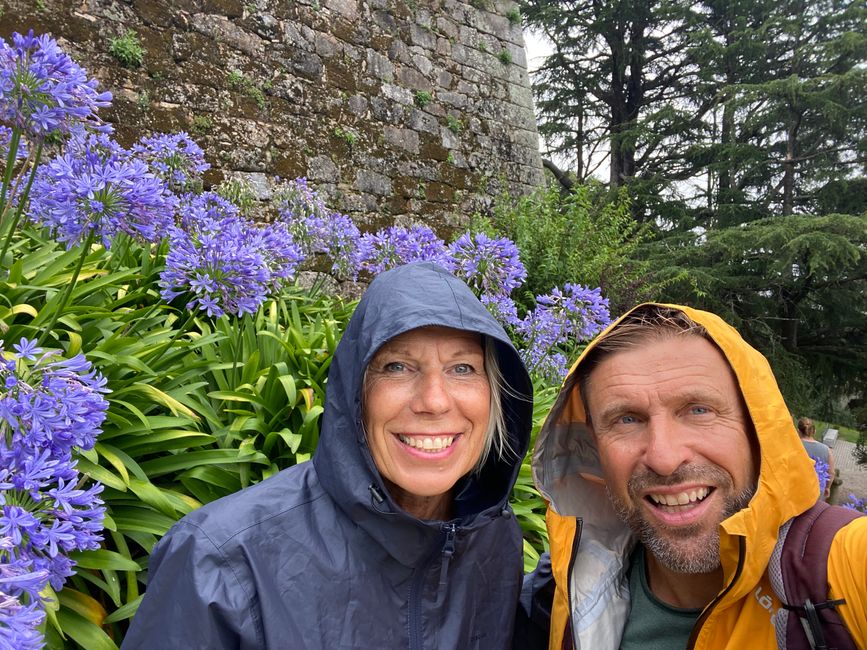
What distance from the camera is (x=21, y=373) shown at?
1.22 metres

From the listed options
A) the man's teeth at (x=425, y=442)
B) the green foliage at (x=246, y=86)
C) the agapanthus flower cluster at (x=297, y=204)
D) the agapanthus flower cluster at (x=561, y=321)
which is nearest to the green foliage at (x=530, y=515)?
the agapanthus flower cluster at (x=561, y=321)

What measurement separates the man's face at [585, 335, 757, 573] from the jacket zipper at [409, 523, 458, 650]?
0.51 meters

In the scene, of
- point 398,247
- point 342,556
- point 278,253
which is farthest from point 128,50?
point 342,556

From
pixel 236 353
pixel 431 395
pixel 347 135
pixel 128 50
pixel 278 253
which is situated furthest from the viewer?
pixel 347 135

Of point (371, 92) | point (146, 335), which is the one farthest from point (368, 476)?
point (371, 92)

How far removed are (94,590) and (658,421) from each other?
65.5 inches

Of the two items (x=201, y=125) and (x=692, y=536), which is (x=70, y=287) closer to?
(x=692, y=536)

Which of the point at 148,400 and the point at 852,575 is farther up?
the point at 148,400

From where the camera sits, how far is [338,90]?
6.51 m

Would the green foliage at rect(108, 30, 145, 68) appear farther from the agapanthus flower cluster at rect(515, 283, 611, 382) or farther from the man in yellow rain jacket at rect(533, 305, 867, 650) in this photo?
the man in yellow rain jacket at rect(533, 305, 867, 650)

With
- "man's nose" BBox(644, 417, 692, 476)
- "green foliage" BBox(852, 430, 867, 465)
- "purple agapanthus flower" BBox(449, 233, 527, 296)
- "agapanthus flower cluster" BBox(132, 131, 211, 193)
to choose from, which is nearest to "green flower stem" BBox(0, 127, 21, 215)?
"agapanthus flower cluster" BBox(132, 131, 211, 193)

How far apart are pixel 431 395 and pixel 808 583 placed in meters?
0.85

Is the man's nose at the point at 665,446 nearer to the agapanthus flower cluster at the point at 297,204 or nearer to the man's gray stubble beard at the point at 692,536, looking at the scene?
the man's gray stubble beard at the point at 692,536

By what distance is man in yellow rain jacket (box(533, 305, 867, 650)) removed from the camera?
1312 millimetres
